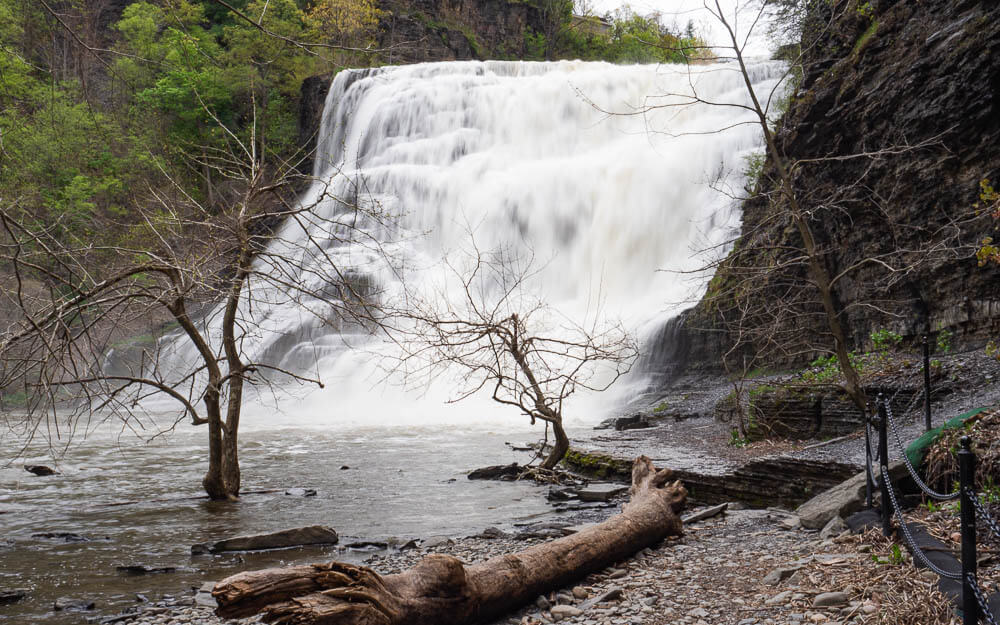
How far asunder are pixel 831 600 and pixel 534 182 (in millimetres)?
22638

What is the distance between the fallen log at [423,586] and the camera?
3492mm

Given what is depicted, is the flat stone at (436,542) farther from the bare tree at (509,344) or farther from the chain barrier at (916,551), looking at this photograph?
the chain barrier at (916,551)

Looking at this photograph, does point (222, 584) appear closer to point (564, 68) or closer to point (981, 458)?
point (981, 458)

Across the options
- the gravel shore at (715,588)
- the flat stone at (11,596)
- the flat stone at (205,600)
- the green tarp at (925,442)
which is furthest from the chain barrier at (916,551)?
the flat stone at (11,596)

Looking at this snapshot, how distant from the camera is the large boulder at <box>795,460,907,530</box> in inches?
221

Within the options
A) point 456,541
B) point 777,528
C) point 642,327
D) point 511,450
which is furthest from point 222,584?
point 642,327

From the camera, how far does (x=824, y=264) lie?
14219 millimetres

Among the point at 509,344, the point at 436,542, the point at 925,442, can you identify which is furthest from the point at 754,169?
the point at 436,542

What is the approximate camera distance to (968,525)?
9.11ft

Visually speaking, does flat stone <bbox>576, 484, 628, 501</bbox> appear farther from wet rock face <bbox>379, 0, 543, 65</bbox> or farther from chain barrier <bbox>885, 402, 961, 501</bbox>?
wet rock face <bbox>379, 0, 543, 65</bbox>

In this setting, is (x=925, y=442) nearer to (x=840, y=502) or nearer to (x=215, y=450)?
(x=840, y=502)

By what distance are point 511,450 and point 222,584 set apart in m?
9.49

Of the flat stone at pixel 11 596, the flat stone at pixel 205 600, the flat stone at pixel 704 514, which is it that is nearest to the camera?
the flat stone at pixel 205 600

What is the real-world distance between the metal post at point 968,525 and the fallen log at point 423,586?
2455mm
